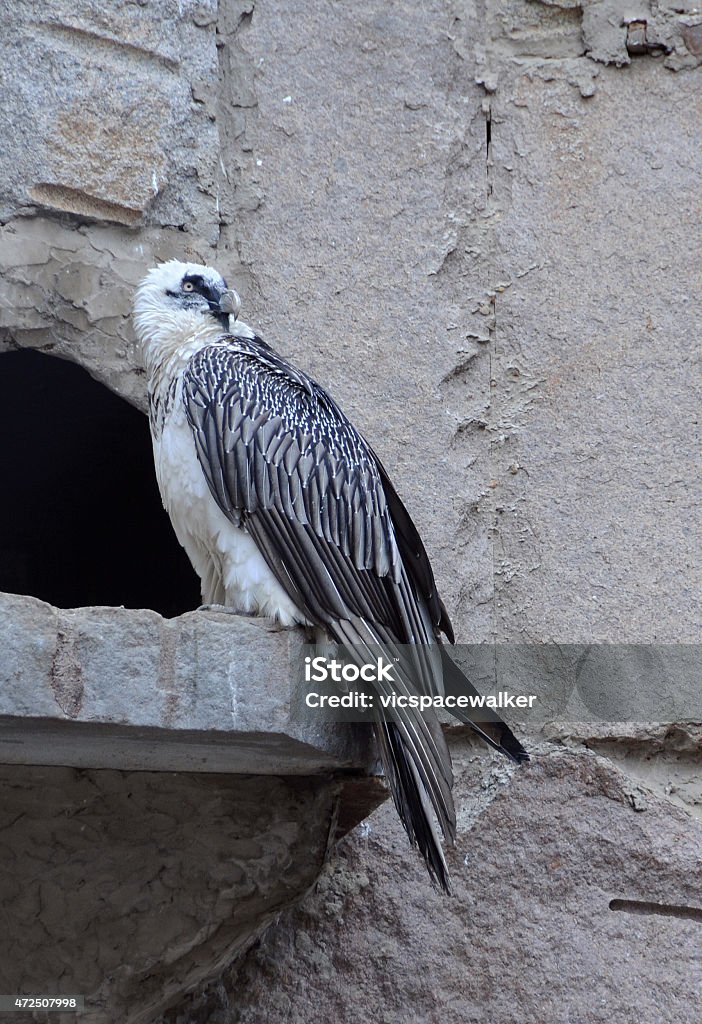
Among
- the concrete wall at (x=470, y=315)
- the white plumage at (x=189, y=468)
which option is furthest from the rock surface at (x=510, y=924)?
the white plumage at (x=189, y=468)

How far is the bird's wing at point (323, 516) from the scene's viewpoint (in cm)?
237

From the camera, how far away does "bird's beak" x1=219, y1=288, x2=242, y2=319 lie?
294 centimetres

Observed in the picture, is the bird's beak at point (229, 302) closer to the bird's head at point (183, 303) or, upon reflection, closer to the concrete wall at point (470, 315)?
the bird's head at point (183, 303)

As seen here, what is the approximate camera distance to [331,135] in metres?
3.31

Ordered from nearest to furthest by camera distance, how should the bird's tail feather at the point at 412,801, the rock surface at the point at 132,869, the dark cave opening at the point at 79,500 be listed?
1. the bird's tail feather at the point at 412,801
2. the rock surface at the point at 132,869
3. the dark cave opening at the point at 79,500

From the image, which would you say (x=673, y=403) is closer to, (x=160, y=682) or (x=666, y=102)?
(x=666, y=102)

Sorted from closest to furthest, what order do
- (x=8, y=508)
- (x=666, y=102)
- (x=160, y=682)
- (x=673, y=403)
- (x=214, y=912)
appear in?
(x=160, y=682) → (x=214, y=912) → (x=673, y=403) → (x=666, y=102) → (x=8, y=508)

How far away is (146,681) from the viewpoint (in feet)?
7.07

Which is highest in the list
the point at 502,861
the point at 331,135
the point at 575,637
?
the point at 331,135

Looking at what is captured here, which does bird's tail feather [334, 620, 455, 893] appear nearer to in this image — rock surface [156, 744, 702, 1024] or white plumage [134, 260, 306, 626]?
white plumage [134, 260, 306, 626]

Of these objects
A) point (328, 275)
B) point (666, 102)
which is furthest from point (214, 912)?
point (666, 102)

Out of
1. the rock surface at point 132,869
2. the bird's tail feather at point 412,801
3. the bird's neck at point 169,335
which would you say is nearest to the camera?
the bird's tail feather at point 412,801

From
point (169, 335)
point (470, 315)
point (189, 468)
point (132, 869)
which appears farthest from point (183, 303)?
point (132, 869)

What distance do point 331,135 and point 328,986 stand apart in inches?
71.6
